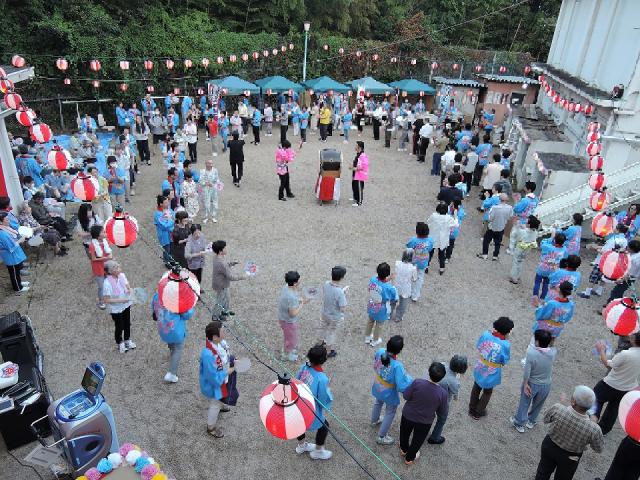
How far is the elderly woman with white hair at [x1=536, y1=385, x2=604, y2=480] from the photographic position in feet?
14.8

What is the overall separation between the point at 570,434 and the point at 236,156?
37.1 ft

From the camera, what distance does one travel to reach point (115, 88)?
21.6 m

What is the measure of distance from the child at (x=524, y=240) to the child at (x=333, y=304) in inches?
173

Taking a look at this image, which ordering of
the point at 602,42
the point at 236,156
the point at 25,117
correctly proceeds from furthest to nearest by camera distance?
the point at 602,42 < the point at 236,156 < the point at 25,117

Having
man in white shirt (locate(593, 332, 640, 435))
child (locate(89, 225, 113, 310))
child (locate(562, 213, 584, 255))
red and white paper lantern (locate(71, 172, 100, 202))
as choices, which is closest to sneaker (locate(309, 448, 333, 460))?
man in white shirt (locate(593, 332, 640, 435))

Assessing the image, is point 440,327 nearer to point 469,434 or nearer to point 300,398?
point 469,434

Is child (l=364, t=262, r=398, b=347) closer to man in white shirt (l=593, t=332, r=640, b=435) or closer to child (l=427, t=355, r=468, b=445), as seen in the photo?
child (l=427, t=355, r=468, b=445)

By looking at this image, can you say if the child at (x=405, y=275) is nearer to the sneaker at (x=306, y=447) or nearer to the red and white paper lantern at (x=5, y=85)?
the sneaker at (x=306, y=447)

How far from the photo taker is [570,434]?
4641 mm

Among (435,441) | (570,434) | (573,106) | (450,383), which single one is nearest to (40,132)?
(450,383)

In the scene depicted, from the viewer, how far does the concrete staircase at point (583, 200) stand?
11766 millimetres

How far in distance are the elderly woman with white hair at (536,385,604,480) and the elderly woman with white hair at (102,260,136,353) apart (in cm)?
549

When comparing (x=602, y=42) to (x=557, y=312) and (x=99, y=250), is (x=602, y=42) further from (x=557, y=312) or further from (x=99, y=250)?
(x=99, y=250)

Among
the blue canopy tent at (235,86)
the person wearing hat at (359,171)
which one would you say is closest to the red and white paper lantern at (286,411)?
the person wearing hat at (359,171)
